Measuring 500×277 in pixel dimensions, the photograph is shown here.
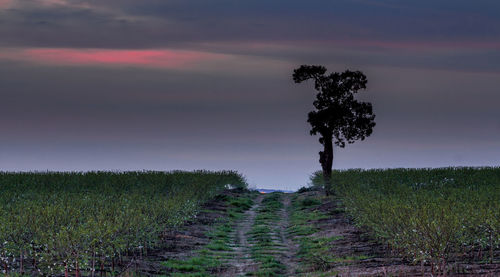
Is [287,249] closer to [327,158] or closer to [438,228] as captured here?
[438,228]

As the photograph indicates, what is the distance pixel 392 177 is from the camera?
72812 millimetres

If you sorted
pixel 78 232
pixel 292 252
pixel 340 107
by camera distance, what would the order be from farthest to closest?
1. pixel 340 107
2. pixel 292 252
3. pixel 78 232

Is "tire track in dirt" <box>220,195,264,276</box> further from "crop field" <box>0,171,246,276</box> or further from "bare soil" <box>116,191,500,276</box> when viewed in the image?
"crop field" <box>0,171,246,276</box>

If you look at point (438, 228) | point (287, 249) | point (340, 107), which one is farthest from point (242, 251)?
point (340, 107)

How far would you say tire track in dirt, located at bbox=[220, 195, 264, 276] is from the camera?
1279 inches

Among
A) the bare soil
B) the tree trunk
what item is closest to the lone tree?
the tree trunk

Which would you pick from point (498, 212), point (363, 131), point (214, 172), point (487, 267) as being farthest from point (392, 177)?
point (487, 267)

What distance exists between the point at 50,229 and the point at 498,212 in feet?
70.9

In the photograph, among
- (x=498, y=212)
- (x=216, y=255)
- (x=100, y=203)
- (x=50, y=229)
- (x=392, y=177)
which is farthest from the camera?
(x=392, y=177)

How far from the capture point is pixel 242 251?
3872 cm

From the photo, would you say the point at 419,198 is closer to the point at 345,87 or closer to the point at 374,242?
the point at 374,242

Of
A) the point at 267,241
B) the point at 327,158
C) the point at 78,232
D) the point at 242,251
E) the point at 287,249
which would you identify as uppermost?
the point at 327,158

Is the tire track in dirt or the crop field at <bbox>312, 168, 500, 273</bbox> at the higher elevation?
the crop field at <bbox>312, 168, 500, 273</bbox>

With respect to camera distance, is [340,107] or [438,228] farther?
[340,107]
